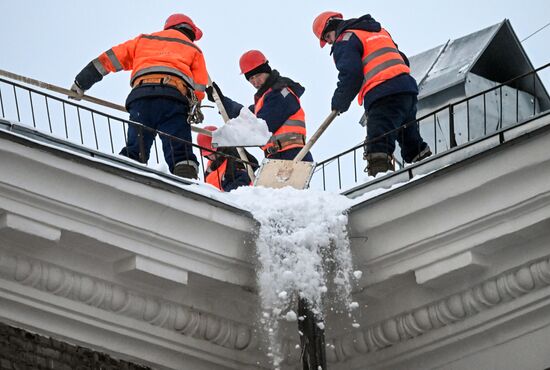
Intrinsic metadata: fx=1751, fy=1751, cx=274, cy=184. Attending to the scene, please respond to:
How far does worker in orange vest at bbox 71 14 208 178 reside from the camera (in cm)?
1408

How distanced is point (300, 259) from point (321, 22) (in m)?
3.90

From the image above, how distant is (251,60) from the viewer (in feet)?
51.3

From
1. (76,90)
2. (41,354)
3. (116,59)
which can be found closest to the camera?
(41,354)

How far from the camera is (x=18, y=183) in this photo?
10461mm

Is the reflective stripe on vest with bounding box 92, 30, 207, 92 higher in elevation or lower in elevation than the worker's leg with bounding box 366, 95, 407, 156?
higher

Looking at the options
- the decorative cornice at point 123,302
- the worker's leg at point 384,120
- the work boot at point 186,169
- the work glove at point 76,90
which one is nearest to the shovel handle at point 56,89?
the work glove at point 76,90

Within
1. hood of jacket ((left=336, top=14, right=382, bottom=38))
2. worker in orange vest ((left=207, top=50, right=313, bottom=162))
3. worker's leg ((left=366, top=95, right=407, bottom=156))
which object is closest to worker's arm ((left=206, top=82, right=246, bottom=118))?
worker in orange vest ((left=207, top=50, right=313, bottom=162))

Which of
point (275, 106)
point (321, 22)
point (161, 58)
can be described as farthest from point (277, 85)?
point (161, 58)

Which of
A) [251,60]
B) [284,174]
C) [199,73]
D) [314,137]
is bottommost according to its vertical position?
[284,174]

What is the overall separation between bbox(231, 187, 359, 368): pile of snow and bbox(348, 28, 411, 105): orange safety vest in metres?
2.49

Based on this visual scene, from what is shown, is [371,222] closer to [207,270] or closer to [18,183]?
[207,270]

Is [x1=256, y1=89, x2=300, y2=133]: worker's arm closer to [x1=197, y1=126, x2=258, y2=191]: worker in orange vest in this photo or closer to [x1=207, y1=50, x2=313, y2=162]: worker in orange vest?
[x1=207, y1=50, x2=313, y2=162]: worker in orange vest

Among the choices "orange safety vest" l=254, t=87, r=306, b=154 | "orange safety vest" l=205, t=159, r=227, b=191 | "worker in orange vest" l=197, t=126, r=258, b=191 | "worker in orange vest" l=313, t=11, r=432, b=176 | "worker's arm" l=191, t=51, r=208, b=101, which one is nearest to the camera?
"worker in orange vest" l=313, t=11, r=432, b=176

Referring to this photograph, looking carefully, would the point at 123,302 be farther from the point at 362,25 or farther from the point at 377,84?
the point at 362,25
